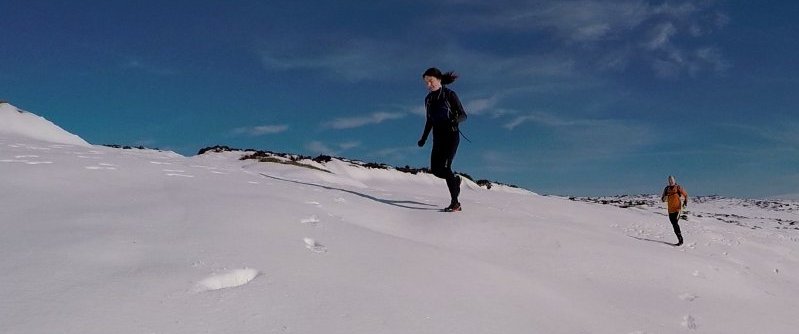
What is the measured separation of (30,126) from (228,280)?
14.9 metres

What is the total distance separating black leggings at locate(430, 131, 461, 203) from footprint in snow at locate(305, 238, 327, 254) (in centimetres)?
359

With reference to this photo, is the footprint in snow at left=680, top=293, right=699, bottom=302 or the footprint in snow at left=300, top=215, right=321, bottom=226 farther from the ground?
the footprint in snow at left=300, top=215, right=321, bottom=226

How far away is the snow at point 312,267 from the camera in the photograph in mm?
3184

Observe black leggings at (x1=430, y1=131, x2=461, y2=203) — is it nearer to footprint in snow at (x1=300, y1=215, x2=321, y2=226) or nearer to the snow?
the snow

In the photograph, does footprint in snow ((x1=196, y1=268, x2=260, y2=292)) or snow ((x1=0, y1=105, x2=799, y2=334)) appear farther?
footprint in snow ((x1=196, y1=268, x2=260, y2=292))

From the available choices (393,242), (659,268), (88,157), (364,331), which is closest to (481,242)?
(393,242)

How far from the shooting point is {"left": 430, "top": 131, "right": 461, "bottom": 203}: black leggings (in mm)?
8172

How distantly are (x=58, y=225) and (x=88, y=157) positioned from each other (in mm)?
4930

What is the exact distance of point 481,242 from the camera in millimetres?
6543

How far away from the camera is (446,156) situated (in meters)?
8.23

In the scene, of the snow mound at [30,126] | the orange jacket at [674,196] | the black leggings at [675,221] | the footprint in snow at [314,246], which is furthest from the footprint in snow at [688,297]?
the snow mound at [30,126]

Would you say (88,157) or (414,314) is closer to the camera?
(414,314)

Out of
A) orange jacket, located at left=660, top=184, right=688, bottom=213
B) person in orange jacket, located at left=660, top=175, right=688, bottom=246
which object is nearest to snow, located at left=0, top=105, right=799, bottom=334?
person in orange jacket, located at left=660, top=175, right=688, bottom=246

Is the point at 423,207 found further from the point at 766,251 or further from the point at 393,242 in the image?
the point at 766,251
